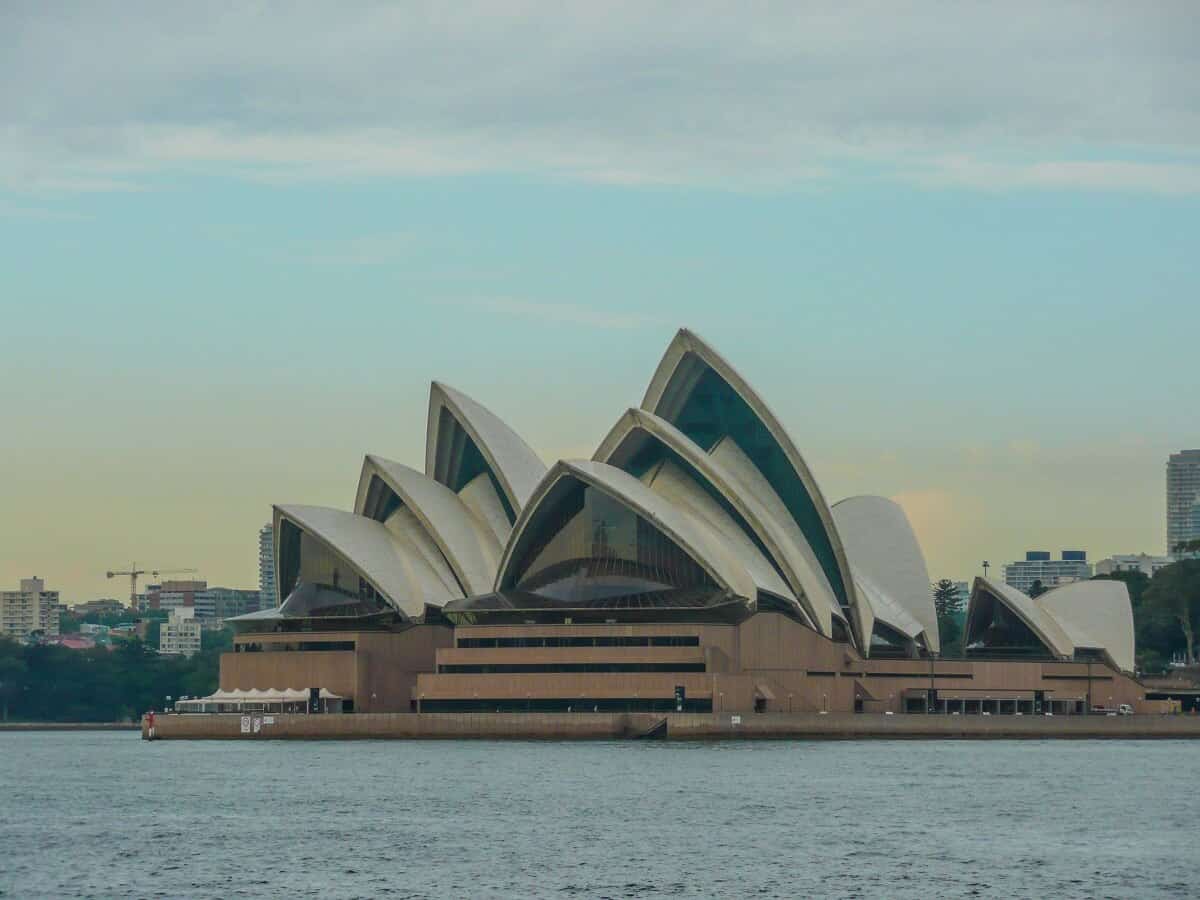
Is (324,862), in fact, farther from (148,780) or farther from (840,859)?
(148,780)

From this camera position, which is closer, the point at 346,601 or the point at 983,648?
the point at 346,601

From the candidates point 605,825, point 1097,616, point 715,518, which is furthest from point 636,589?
point 605,825

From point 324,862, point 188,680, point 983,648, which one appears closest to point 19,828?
point 324,862

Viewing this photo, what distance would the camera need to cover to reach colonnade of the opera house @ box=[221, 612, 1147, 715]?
110 m

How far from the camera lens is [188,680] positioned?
18112 centimetres

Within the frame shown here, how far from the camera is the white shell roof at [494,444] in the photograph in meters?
120

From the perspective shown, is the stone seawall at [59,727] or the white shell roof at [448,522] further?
the stone seawall at [59,727]

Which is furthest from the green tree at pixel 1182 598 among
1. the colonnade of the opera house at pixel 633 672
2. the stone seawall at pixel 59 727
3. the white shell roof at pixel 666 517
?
the stone seawall at pixel 59 727

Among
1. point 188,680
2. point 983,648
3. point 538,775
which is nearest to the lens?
point 538,775

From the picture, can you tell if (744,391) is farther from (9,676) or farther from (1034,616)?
(9,676)

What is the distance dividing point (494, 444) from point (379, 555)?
7.99m

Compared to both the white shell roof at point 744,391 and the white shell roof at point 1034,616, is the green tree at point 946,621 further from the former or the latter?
the white shell roof at point 744,391

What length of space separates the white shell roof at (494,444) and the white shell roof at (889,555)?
16.3 meters

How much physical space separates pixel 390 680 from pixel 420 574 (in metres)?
5.49
